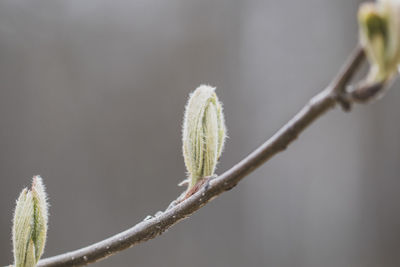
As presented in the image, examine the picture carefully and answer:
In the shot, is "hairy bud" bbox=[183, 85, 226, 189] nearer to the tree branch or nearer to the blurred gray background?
the tree branch

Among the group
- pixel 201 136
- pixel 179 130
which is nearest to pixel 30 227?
pixel 201 136

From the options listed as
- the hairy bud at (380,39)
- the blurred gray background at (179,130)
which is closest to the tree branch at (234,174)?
the hairy bud at (380,39)

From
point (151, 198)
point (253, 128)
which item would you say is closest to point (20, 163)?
point (151, 198)

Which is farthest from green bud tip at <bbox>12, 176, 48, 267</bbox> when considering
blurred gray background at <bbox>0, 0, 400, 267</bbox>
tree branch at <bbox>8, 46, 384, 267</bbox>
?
blurred gray background at <bbox>0, 0, 400, 267</bbox>

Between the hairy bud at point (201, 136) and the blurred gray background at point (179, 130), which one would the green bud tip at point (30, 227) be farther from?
the blurred gray background at point (179, 130)

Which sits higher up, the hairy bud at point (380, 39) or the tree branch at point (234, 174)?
the hairy bud at point (380, 39)

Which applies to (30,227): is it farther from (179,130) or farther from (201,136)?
(179,130)

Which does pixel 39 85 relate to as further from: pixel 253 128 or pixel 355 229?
pixel 355 229
